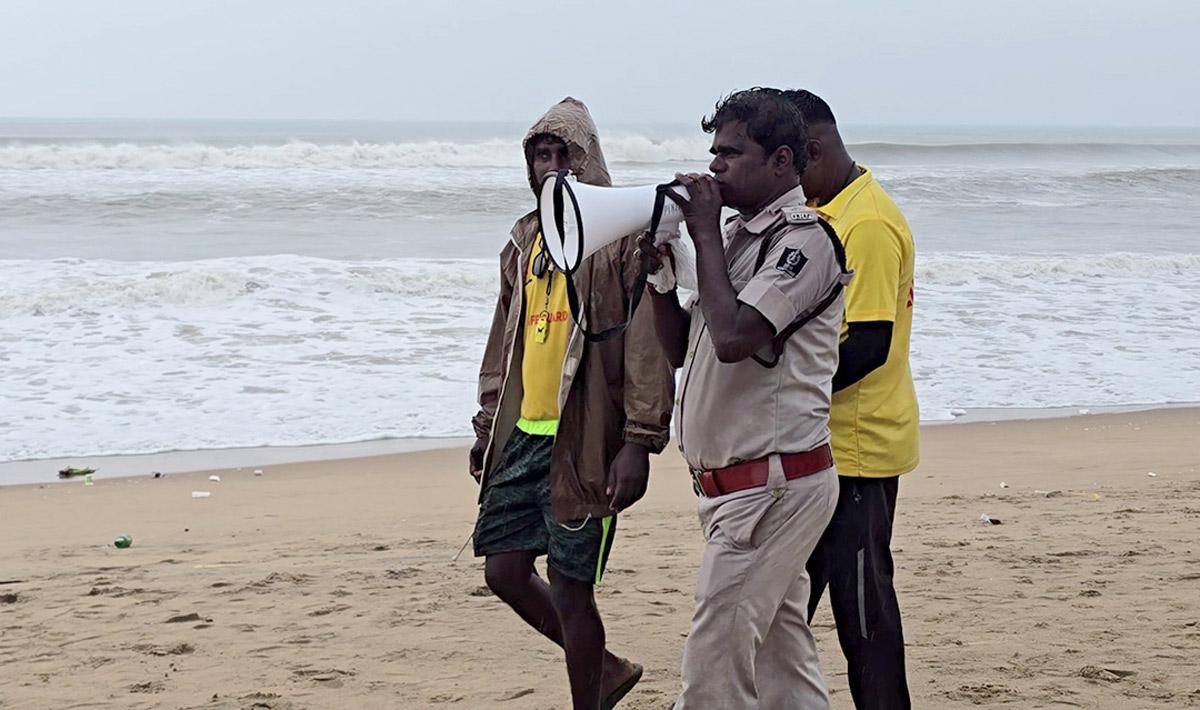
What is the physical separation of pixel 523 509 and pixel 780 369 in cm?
104

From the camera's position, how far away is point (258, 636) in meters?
4.65

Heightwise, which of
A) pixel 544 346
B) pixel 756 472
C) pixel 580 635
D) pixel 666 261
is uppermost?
pixel 666 261

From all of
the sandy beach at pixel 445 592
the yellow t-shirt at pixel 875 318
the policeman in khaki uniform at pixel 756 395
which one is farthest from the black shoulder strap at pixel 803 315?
the sandy beach at pixel 445 592

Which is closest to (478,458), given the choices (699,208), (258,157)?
(699,208)

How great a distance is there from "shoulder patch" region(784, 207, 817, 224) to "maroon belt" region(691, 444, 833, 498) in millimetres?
450

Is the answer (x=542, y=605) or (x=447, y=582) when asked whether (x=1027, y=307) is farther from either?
(x=542, y=605)

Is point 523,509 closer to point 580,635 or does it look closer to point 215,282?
point 580,635

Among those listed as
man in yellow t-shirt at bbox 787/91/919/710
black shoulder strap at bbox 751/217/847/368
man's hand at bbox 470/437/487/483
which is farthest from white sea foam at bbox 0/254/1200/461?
black shoulder strap at bbox 751/217/847/368

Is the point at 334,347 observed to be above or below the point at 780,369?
below

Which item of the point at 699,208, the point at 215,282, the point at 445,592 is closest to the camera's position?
the point at 699,208

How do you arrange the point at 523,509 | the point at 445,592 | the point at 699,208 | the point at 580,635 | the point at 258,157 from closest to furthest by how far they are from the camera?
the point at 699,208
the point at 580,635
the point at 523,509
the point at 445,592
the point at 258,157

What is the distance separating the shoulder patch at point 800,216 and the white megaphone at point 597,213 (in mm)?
212

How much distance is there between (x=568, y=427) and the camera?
335 cm

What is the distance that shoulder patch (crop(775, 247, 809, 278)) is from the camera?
8.68 feet
